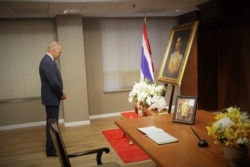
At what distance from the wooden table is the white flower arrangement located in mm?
822

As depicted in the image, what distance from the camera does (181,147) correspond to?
1.63m

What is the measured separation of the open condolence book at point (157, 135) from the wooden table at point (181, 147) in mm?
36

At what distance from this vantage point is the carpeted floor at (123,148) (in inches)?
130

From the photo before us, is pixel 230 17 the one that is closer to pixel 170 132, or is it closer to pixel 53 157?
pixel 170 132

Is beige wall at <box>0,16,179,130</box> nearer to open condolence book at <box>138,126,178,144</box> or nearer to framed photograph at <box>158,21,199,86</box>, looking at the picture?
framed photograph at <box>158,21,199,86</box>

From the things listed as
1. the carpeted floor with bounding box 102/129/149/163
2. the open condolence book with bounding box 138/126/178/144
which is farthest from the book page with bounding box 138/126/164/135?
the carpeted floor with bounding box 102/129/149/163

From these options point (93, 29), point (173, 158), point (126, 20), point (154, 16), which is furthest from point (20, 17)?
point (173, 158)

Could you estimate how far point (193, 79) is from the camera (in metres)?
5.43

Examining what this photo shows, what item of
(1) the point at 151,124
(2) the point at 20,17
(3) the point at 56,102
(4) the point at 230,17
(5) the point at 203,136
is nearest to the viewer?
(5) the point at 203,136

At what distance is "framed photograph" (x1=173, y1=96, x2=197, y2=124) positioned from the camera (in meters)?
2.09

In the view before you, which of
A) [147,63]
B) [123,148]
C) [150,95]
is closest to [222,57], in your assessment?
[147,63]

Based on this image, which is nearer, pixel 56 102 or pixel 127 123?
pixel 127 123

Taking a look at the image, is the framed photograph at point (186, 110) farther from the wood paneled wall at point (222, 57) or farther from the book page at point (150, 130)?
the wood paneled wall at point (222, 57)

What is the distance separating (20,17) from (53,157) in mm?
2868
